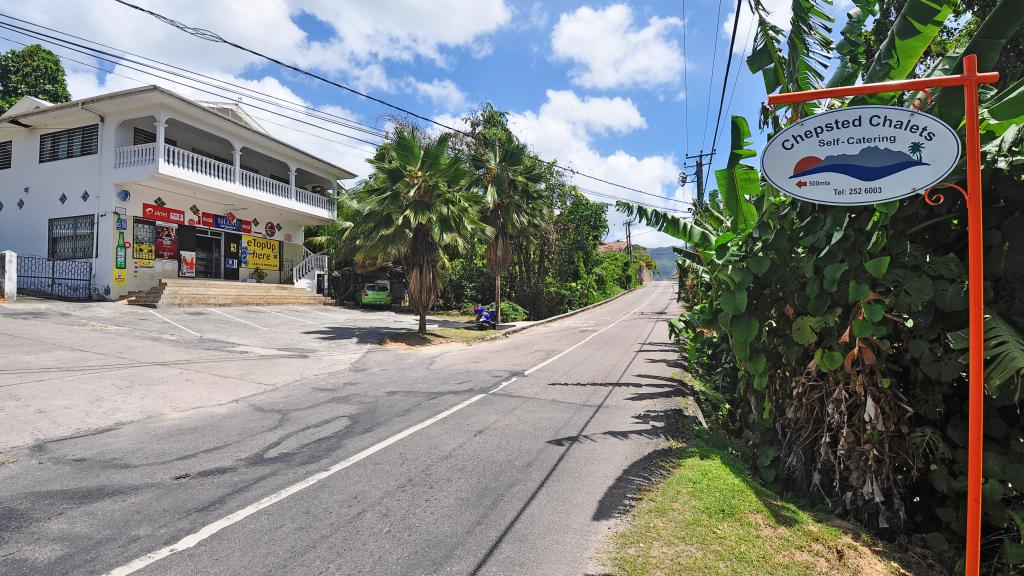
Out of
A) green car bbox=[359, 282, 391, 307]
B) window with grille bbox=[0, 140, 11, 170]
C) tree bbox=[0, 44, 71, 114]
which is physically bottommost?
green car bbox=[359, 282, 391, 307]

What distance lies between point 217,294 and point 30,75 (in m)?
22.3

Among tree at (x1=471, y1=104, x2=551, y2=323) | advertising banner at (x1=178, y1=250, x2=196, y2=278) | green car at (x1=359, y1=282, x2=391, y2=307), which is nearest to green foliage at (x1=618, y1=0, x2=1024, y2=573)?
tree at (x1=471, y1=104, x2=551, y2=323)

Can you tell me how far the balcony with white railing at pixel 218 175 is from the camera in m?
18.1

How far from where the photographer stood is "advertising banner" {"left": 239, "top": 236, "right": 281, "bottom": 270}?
24281mm

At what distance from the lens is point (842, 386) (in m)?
4.07

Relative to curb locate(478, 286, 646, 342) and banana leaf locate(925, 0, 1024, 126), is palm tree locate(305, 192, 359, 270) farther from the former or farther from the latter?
banana leaf locate(925, 0, 1024, 126)

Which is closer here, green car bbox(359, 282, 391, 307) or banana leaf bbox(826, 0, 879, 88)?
banana leaf bbox(826, 0, 879, 88)

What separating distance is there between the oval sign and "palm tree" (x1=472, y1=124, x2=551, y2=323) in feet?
55.0

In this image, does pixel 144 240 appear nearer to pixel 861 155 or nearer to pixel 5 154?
pixel 5 154

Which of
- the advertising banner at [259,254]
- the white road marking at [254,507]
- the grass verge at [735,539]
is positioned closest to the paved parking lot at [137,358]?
the white road marking at [254,507]

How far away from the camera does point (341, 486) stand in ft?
14.8

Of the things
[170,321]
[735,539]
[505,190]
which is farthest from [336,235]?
[735,539]

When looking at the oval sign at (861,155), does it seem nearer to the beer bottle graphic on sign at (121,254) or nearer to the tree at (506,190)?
the tree at (506,190)

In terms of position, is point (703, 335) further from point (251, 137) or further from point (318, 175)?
point (318, 175)
